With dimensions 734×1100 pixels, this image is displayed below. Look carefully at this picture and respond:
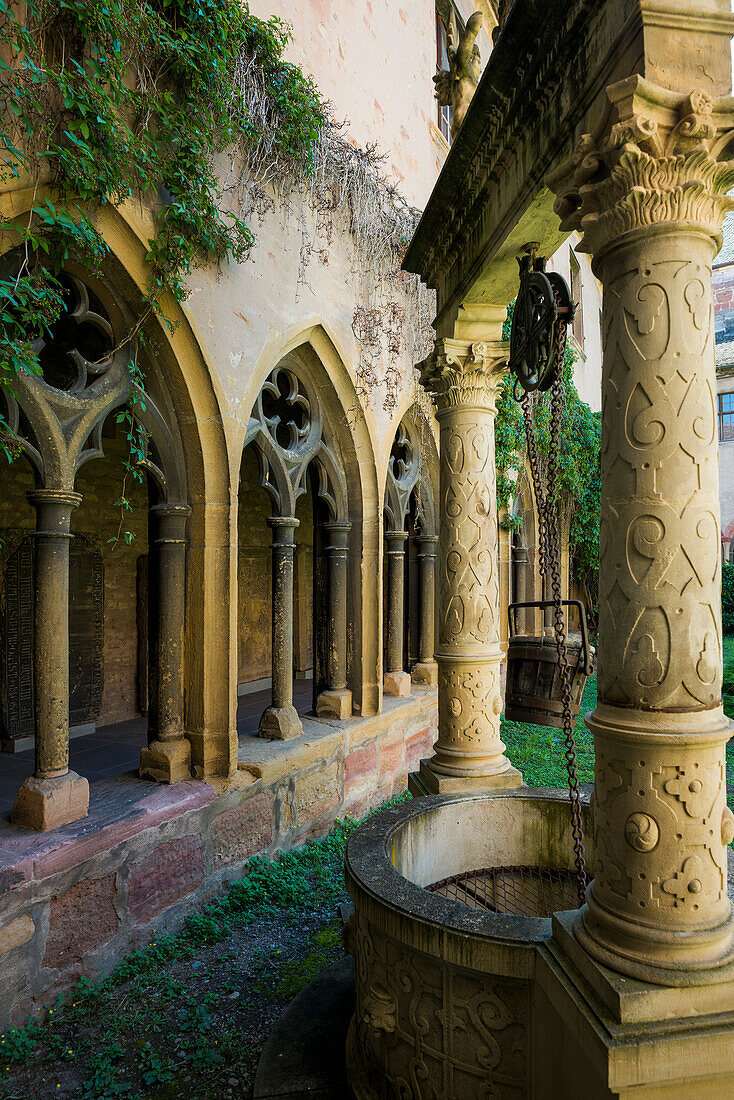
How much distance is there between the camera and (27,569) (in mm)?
6059

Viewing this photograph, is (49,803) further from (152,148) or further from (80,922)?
(152,148)

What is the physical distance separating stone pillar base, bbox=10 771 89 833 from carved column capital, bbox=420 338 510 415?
9.01ft

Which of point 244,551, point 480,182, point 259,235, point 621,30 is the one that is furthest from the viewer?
point 244,551

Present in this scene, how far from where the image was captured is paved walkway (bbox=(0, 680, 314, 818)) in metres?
4.84

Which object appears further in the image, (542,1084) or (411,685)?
(411,685)

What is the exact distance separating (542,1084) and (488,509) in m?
2.36

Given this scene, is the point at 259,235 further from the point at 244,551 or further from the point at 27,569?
the point at 244,551

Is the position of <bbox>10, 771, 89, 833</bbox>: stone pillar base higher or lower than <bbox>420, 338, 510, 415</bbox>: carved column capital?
lower

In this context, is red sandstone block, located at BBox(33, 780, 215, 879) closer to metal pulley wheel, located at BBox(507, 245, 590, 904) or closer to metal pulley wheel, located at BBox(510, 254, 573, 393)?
metal pulley wheel, located at BBox(507, 245, 590, 904)

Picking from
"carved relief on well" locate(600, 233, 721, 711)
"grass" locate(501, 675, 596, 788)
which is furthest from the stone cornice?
"grass" locate(501, 675, 596, 788)

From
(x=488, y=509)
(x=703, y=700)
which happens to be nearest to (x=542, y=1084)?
(x=703, y=700)

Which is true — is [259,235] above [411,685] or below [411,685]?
above

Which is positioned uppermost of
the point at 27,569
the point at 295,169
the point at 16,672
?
the point at 295,169

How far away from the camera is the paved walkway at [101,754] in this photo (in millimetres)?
4836
